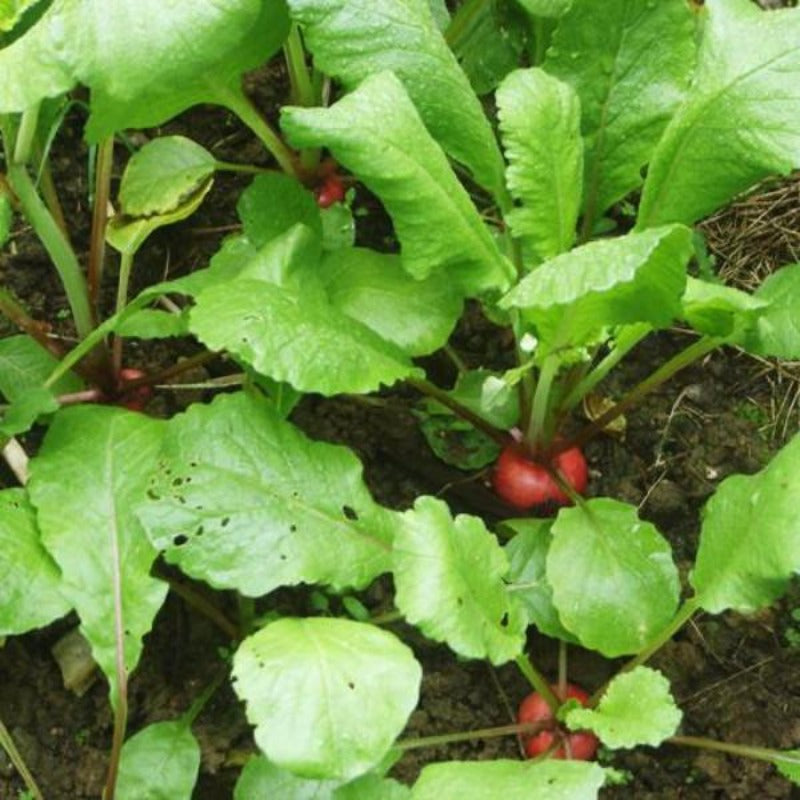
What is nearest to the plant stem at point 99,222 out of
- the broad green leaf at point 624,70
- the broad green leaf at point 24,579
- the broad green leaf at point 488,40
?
the broad green leaf at point 24,579

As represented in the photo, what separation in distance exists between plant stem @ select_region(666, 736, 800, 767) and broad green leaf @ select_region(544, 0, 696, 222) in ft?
2.24

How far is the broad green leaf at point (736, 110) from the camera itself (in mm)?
1352

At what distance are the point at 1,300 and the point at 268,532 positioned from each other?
473mm

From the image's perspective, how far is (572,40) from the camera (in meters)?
1.48

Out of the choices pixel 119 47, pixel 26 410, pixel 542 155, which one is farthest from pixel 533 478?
pixel 119 47

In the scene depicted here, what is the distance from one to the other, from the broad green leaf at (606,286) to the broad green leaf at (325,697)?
0.37 meters

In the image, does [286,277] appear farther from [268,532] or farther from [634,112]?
[634,112]

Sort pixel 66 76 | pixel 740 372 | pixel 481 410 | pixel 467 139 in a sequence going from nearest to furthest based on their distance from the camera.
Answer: pixel 66 76 → pixel 467 139 → pixel 481 410 → pixel 740 372

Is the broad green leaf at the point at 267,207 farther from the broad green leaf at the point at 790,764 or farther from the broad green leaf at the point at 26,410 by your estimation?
the broad green leaf at the point at 790,764

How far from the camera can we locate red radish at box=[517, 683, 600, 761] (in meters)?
1.42

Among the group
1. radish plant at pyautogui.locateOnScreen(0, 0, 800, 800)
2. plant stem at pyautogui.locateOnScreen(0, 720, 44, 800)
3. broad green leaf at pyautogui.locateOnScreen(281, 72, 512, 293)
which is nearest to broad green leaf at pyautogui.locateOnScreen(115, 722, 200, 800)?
radish plant at pyautogui.locateOnScreen(0, 0, 800, 800)

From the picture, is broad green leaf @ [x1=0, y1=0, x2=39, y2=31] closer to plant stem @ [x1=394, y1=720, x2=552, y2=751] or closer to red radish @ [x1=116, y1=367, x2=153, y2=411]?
red radish @ [x1=116, y1=367, x2=153, y2=411]

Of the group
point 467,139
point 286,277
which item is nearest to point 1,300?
point 286,277

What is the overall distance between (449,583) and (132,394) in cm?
61
